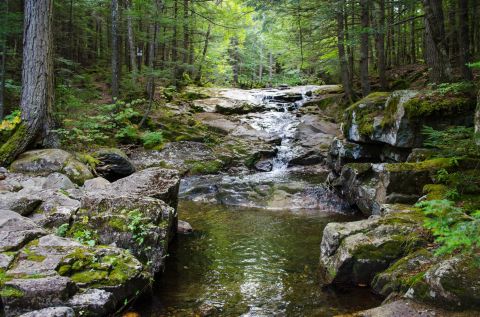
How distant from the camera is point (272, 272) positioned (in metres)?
6.22

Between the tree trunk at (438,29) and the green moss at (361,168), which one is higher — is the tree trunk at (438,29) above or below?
above

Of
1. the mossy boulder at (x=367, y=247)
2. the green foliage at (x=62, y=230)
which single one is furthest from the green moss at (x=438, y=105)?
the green foliage at (x=62, y=230)

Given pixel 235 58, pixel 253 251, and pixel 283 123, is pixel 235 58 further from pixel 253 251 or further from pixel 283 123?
pixel 253 251

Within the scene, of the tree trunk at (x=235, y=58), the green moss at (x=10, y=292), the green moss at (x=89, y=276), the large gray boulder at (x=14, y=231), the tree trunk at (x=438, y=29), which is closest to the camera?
the green moss at (x=10, y=292)

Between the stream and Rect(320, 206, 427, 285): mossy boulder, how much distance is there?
24cm

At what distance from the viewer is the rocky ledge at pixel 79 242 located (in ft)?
12.8

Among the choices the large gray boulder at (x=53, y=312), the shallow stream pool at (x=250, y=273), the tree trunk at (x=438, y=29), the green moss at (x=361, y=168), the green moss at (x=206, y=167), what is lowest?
the shallow stream pool at (x=250, y=273)

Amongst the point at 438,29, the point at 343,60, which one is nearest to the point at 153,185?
the point at 438,29

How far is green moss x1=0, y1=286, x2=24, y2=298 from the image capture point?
3.69m

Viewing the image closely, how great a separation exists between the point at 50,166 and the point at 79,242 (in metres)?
5.23

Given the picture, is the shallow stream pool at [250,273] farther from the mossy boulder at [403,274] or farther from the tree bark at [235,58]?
the tree bark at [235,58]

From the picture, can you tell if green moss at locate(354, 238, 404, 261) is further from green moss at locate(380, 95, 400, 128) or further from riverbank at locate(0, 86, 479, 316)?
green moss at locate(380, 95, 400, 128)

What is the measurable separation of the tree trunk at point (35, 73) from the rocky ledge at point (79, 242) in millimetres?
1648

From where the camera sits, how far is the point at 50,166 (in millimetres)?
9523
